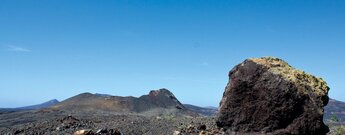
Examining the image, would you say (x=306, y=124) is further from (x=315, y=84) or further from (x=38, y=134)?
(x=38, y=134)

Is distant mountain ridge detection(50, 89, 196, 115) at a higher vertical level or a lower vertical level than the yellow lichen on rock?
higher

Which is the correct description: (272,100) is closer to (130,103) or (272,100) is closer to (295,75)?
(295,75)

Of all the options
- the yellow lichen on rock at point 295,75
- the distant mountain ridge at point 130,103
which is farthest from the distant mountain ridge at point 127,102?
the yellow lichen on rock at point 295,75

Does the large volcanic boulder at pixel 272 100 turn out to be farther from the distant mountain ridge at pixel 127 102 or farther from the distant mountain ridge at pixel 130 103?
the distant mountain ridge at pixel 130 103

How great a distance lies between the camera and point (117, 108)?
4428cm

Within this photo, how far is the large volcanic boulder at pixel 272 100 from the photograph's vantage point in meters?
12.7

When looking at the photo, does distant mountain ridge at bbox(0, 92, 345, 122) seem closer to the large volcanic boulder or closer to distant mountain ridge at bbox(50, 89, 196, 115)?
distant mountain ridge at bbox(50, 89, 196, 115)

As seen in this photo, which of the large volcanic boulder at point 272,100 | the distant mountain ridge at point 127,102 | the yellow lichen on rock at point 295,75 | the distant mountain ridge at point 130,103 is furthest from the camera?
the distant mountain ridge at point 127,102

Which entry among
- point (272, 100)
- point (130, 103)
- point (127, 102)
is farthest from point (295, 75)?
point (127, 102)

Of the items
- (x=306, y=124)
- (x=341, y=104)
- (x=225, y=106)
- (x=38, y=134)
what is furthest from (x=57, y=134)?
(x=341, y=104)

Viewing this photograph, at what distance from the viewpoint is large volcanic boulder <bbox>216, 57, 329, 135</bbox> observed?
12.7 m

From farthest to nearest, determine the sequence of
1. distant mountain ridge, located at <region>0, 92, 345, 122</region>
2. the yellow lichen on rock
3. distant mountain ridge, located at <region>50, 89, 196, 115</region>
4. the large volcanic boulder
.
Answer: distant mountain ridge, located at <region>0, 92, 345, 122</region>
distant mountain ridge, located at <region>50, 89, 196, 115</region>
the yellow lichen on rock
the large volcanic boulder

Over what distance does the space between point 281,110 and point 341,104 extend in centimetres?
7969

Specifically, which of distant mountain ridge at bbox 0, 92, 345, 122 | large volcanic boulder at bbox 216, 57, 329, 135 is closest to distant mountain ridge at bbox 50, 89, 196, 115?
distant mountain ridge at bbox 0, 92, 345, 122
